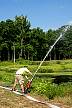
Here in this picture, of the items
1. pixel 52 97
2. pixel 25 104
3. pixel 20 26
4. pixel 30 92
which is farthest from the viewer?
pixel 20 26

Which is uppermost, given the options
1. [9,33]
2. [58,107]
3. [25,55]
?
[9,33]

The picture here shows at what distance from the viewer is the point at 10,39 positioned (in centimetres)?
10244

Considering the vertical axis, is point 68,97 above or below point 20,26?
below

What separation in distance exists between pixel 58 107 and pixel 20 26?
80.4m

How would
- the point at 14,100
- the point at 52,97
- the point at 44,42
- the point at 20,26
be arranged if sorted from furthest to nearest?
the point at 44,42 → the point at 20,26 → the point at 52,97 → the point at 14,100

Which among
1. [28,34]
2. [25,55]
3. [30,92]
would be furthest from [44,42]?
[30,92]

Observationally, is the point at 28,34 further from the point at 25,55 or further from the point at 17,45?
the point at 25,55

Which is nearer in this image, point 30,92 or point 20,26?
point 30,92

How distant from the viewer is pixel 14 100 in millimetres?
15875

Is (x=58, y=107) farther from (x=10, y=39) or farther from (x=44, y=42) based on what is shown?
(x=44, y=42)

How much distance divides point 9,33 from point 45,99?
8572cm

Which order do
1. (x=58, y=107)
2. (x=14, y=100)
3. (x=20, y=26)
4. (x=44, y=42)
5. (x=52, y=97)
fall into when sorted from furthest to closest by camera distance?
(x=44, y=42) → (x=20, y=26) → (x=52, y=97) → (x=14, y=100) → (x=58, y=107)

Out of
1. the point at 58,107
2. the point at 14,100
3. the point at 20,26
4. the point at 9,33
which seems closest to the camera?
the point at 58,107

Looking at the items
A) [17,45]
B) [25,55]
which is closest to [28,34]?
[17,45]
